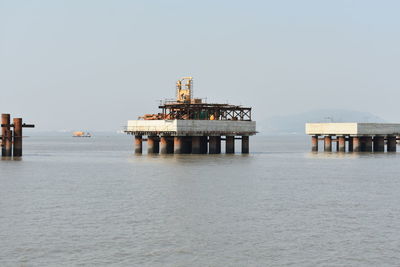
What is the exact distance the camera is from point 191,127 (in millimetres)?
83625

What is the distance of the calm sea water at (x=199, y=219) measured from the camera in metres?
26.3

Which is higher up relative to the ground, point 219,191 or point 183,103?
point 183,103

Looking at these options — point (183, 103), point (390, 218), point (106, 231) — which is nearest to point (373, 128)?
point (183, 103)

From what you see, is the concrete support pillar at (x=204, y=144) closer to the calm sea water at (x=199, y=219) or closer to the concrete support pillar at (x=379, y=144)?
the concrete support pillar at (x=379, y=144)

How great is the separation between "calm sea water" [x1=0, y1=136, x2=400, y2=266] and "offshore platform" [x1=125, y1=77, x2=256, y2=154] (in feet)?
75.7

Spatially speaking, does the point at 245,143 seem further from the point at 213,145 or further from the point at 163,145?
the point at 163,145

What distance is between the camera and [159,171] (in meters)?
62.7

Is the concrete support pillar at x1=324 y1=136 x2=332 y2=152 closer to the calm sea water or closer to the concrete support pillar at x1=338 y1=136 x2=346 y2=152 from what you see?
the concrete support pillar at x1=338 y1=136 x2=346 y2=152

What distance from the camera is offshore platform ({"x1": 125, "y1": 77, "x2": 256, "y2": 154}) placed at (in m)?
83.9

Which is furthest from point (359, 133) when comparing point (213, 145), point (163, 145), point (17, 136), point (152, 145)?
point (17, 136)

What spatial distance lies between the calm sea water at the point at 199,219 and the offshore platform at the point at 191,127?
909 inches

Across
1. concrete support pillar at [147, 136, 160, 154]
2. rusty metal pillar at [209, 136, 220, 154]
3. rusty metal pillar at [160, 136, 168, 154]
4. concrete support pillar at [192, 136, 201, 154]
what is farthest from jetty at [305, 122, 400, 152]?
rusty metal pillar at [160, 136, 168, 154]

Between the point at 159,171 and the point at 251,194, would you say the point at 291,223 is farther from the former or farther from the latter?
the point at 159,171

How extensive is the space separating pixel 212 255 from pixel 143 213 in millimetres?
10675
